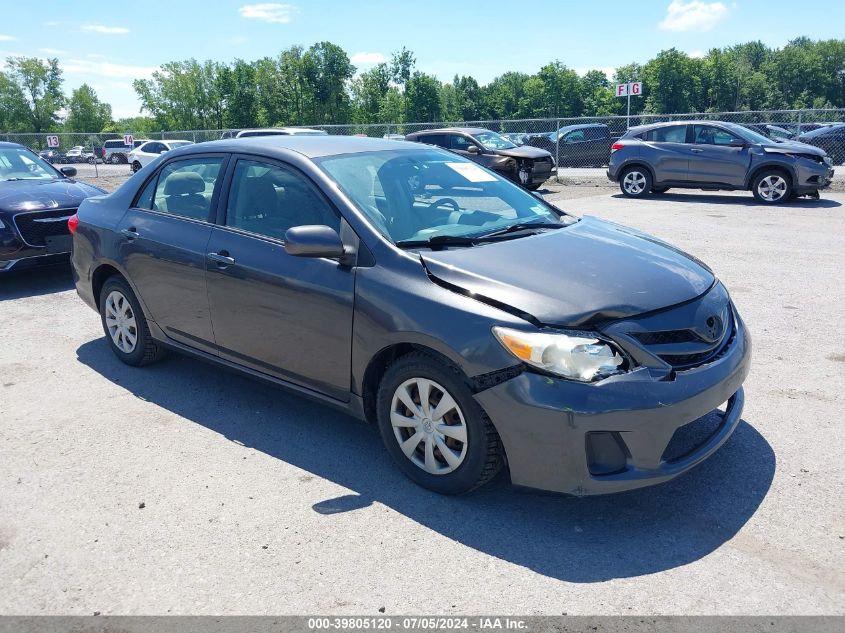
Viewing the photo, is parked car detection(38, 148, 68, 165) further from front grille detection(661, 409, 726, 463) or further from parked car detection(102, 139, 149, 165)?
front grille detection(661, 409, 726, 463)

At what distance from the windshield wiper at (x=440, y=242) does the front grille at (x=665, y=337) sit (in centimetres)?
107

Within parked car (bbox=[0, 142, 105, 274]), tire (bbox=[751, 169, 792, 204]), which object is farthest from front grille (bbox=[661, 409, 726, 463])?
tire (bbox=[751, 169, 792, 204])

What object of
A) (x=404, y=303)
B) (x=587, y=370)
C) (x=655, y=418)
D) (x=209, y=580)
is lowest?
(x=209, y=580)

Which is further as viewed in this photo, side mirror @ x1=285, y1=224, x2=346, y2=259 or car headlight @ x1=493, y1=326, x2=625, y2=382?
side mirror @ x1=285, y1=224, x2=346, y2=259

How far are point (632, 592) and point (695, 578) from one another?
0.29 metres

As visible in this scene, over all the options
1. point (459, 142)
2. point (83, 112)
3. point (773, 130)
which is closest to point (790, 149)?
point (459, 142)

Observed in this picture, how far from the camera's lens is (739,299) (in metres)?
6.97

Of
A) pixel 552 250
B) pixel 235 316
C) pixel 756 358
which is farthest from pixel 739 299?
pixel 235 316

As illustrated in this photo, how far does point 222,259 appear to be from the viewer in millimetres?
4301

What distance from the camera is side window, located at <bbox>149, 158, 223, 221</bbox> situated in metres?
4.61

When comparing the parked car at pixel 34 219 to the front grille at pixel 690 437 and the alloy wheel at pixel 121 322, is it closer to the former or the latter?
the alloy wheel at pixel 121 322

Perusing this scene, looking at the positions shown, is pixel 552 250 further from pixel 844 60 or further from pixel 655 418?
pixel 844 60

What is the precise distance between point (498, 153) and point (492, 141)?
92 centimetres

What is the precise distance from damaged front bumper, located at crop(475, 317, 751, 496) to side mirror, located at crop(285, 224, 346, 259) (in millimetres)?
1145
